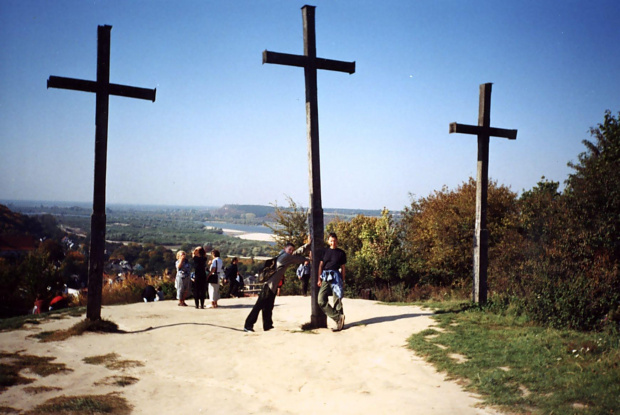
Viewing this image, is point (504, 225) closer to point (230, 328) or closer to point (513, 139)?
point (513, 139)

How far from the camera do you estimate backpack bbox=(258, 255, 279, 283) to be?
39.4ft

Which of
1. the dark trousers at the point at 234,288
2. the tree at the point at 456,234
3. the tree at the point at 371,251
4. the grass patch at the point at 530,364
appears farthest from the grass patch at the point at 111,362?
the tree at the point at 456,234

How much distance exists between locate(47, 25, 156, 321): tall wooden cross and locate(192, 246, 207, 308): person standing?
3959 millimetres

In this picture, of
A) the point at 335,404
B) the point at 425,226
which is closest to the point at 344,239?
the point at 425,226

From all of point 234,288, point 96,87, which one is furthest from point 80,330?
point 234,288

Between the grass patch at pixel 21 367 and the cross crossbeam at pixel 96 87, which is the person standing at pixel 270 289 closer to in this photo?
the grass patch at pixel 21 367

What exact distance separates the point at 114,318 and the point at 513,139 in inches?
451

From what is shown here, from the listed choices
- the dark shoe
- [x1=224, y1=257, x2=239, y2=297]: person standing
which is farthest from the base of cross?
[x1=224, y1=257, x2=239, y2=297]: person standing

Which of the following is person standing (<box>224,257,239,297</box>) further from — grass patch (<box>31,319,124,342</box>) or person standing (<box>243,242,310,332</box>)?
grass patch (<box>31,319,124,342</box>)

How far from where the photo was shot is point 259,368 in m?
9.03

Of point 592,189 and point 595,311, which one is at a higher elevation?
point 592,189

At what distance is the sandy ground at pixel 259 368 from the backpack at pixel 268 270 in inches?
49.0

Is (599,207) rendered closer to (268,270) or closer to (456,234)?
(456,234)

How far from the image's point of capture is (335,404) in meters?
7.23
